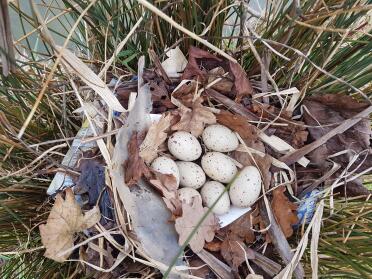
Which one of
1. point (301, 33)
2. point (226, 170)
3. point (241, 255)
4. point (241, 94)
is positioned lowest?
point (241, 255)

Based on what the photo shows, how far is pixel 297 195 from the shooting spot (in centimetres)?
77

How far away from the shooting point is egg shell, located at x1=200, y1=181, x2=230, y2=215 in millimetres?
736

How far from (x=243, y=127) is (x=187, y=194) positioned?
140mm

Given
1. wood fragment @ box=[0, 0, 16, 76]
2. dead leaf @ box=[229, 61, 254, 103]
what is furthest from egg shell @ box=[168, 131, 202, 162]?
wood fragment @ box=[0, 0, 16, 76]

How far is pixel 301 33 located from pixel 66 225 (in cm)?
46

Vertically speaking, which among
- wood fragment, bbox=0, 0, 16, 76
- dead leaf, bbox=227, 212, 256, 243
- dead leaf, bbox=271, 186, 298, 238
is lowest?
dead leaf, bbox=227, 212, 256, 243

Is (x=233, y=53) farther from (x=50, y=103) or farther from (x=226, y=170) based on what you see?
(x=50, y=103)

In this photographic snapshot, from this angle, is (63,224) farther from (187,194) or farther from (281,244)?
(281,244)

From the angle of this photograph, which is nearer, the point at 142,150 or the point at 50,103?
the point at 142,150

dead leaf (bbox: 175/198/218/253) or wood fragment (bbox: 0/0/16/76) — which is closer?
wood fragment (bbox: 0/0/16/76)

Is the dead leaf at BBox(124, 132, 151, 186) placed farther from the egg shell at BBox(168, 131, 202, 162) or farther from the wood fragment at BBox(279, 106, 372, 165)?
the wood fragment at BBox(279, 106, 372, 165)

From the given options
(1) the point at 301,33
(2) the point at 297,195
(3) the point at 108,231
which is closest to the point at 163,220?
(3) the point at 108,231

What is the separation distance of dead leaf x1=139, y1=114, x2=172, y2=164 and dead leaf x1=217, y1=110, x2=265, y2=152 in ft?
0.30

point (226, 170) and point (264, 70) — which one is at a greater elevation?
point (264, 70)
